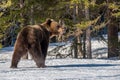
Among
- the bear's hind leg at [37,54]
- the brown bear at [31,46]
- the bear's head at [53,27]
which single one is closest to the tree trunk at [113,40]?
the bear's head at [53,27]

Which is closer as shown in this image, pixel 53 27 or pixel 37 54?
pixel 37 54

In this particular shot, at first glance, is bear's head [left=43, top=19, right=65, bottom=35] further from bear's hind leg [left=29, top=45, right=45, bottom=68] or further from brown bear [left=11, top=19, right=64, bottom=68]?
bear's hind leg [left=29, top=45, right=45, bottom=68]

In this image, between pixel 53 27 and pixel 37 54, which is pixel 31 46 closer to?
pixel 37 54

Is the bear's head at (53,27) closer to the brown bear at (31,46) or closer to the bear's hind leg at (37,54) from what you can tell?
the brown bear at (31,46)

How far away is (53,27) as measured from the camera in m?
13.6

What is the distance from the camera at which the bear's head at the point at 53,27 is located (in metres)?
13.5

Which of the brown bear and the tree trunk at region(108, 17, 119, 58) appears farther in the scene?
the tree trunk at region(108, 17, 119, 58)

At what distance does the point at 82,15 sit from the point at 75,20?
35.3 inches

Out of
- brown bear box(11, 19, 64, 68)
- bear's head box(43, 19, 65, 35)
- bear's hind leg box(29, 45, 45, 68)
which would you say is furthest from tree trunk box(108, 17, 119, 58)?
bear's hind leg box(29, 45, 45, 68)

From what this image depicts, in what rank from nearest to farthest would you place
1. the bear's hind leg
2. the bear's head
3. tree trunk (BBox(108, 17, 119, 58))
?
the bear's hind leg, the bear's head, tree trunk (BBox(108, 17, 119, 58))

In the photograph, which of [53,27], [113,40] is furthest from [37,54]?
[113,40]

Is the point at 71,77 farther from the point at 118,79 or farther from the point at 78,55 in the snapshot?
the point at 78,55

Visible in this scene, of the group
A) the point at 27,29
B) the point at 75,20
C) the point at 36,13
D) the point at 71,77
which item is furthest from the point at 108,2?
the point at 71,77

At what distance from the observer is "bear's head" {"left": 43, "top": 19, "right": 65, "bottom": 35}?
13453 millimetres
